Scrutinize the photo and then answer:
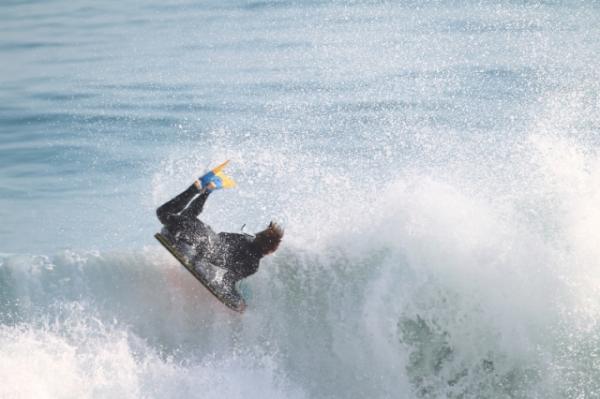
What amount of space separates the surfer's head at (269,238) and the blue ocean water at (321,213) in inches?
43.4

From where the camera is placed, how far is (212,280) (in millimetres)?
9547

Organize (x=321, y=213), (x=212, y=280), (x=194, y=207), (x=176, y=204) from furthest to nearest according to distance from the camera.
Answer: (x=321, y=213) → (x=212, y=280) → (x=194, y=207) → (x=176, y=204)

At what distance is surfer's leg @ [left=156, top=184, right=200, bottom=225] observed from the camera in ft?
29.2

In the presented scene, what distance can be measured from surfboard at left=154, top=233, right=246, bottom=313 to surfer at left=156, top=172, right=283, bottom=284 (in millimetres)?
56

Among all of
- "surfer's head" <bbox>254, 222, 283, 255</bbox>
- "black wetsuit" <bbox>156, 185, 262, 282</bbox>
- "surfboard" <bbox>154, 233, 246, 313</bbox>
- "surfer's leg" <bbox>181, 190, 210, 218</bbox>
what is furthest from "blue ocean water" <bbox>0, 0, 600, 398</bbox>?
"surfer's leg" <bbox>181, 190, 210, 218</bbox>

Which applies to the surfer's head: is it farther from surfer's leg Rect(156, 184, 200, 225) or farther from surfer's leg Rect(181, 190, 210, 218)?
surfer's leg Rect(156, 184, 200, 225)

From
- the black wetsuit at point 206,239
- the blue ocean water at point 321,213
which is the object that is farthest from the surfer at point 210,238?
the blue ocean water at point 321,213

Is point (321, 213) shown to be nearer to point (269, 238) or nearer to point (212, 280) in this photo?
point (269, 238)

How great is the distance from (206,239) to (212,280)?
0.47m

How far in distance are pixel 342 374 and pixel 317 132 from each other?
8.86m

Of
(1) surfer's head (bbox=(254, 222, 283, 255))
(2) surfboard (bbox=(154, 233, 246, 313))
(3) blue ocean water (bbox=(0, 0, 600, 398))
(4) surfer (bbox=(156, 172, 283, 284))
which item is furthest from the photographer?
(3) blue ocean water (bbox=(0, 0, 600, 398))

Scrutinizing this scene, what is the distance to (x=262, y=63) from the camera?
2348 cm

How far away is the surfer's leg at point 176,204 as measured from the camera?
8914 millimetres

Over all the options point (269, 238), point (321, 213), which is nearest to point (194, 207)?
point (269, 238)
